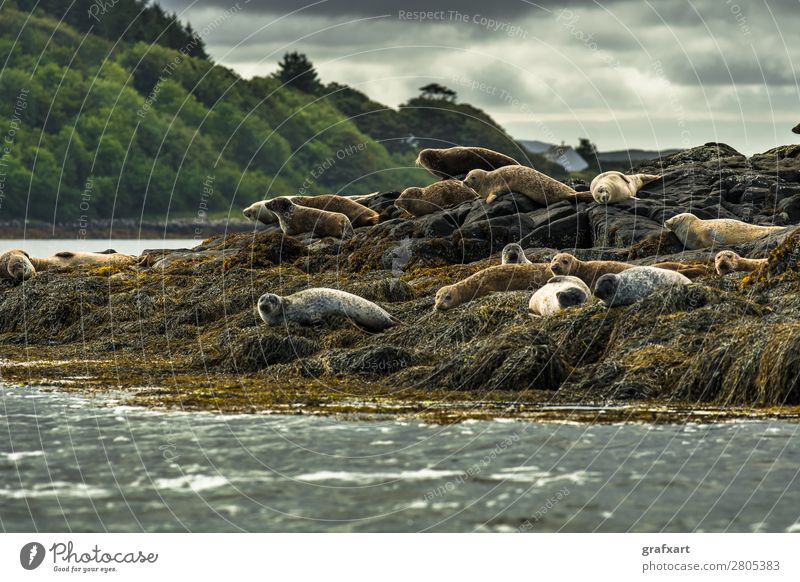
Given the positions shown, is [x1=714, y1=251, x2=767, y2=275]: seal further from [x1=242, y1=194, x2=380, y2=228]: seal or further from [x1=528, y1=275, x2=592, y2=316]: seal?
[x1=242, y1=194, x2=380, y2=228]: seal

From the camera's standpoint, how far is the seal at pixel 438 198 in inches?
852

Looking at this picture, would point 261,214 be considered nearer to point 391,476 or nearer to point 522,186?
point 522,186

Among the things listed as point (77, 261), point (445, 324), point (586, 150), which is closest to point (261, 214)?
point (77, 261)

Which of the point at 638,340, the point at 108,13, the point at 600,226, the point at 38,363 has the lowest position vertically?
the point at 38,363

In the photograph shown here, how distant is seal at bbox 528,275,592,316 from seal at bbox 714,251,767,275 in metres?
1.93

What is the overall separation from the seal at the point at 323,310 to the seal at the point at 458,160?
436 inches

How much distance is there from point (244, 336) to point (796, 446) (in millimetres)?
6367

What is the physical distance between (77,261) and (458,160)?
323 inches

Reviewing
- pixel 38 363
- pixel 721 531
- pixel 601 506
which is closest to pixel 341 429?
pixel 601 506

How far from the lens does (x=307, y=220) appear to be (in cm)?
2195

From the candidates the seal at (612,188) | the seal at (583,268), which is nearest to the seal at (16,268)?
the seal at (612,188)

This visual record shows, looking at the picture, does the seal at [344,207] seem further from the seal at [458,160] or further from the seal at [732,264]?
the seal at [732,264]

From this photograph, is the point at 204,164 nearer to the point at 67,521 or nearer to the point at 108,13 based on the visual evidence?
the point at 108,13

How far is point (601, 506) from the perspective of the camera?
6.26 m
